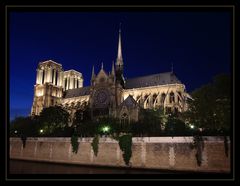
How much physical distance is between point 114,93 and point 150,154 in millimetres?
26375

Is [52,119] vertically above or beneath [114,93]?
beneath

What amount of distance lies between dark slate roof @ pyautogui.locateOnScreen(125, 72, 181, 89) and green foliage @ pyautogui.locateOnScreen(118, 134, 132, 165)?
23200 mm

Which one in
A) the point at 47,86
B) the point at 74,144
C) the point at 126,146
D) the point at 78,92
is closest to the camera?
the point at 126,146

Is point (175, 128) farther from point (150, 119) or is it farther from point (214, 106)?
point (150, 119)

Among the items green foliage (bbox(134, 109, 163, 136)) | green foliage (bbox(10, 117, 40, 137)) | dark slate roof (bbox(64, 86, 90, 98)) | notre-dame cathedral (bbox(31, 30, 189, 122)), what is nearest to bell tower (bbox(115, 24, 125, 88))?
notre-dame cathedral (bbox(31, 30, 189, 122))

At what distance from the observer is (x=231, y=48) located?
9141mm

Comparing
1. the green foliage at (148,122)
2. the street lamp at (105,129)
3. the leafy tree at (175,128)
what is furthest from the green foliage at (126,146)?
the street lamp at (105,129)

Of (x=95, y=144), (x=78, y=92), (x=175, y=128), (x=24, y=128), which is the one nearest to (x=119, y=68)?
(x=78, y=92)

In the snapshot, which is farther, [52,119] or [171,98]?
[171,98]

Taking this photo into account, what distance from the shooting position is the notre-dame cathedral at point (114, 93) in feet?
141

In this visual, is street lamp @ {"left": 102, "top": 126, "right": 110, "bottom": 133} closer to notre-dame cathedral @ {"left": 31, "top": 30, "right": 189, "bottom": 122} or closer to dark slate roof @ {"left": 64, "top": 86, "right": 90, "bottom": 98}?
notre-dame cathedral @ {"left": 31, "top": 30, "right": 189, "bottom": 122}

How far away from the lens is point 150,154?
23547 mm

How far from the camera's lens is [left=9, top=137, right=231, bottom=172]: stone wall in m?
20.9
